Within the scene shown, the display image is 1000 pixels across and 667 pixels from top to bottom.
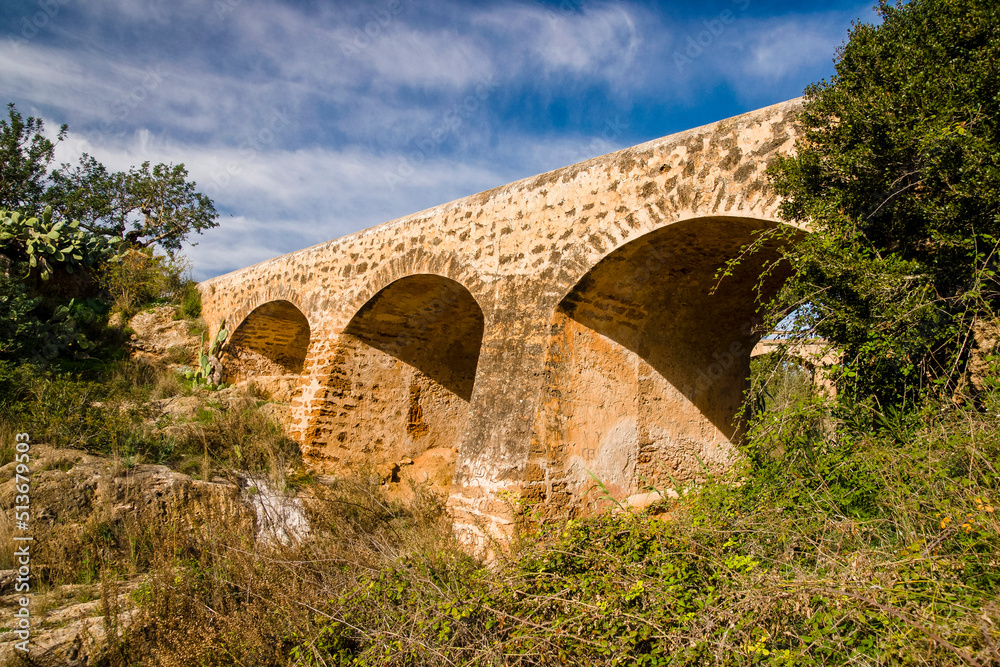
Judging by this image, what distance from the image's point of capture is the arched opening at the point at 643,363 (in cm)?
526

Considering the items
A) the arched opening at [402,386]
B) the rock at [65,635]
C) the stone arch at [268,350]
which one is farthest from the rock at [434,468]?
the rock at [65,635]

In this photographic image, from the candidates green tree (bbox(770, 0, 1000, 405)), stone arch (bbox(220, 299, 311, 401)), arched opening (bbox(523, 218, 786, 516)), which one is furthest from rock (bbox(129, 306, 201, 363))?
green tree (bbox(770, 0, 1000, 405))

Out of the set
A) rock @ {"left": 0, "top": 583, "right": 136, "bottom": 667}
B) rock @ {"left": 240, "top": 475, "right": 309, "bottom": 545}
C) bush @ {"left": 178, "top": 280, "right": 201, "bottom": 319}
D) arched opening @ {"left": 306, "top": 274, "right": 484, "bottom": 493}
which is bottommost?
rock @ {"left": 0, "top": 583, "right": 136, "bottom": 667}

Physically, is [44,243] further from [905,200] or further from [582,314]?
[905,200]

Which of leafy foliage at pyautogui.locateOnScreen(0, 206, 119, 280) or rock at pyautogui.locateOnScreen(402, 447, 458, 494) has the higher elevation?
leafy foliage at pyautogui.locateOnScreen(0, 206, 119, 280)

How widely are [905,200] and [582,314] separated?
2785mm

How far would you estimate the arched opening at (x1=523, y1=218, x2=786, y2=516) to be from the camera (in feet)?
17.3

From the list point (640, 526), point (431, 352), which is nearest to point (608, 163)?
point (640, 526)

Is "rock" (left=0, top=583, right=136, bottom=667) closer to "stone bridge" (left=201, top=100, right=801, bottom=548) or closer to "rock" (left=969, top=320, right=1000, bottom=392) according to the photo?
"stone bridge" (left=201, top=100, right=801, bottom=548)

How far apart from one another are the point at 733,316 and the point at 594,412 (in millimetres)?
2094

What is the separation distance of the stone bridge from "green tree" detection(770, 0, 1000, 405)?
0.64 m

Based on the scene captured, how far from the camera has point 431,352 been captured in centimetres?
867

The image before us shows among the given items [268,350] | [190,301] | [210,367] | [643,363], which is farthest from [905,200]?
[190,301]

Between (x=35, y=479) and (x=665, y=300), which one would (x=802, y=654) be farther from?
(x=35, y=479)
